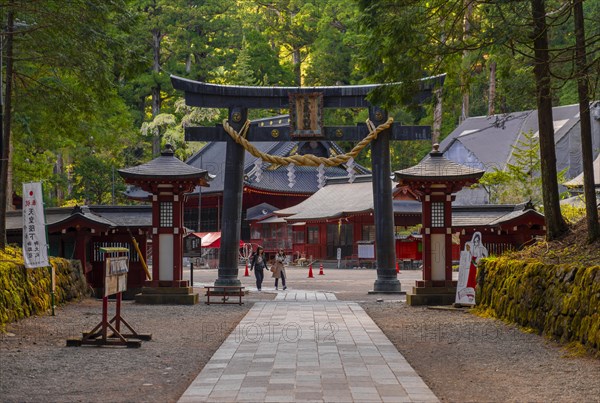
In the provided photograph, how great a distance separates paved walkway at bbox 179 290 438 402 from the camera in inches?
347

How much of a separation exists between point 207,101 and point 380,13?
11.8 meters

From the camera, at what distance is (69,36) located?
16.4 meters

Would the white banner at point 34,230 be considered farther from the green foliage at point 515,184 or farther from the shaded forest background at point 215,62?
the green foliage at point 515,184

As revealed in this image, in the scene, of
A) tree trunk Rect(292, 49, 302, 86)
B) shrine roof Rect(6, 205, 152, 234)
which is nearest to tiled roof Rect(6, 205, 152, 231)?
shrine roof Rect(6, 205, 152, 234)

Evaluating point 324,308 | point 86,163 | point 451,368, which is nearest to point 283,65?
point 86,163

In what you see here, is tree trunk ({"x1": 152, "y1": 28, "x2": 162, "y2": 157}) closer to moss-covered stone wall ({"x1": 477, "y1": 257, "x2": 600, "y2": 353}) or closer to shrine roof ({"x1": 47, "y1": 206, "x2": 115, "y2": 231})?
shrine roof ({"x1": 47, "y1": 206, "x2": 115, "y2": 231})

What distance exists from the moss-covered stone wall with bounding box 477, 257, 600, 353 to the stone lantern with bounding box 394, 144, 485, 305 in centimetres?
364

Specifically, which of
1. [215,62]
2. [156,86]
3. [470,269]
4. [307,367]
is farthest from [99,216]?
[215,62]

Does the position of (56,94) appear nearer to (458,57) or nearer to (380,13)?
(380,13)

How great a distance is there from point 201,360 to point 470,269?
10.1 m

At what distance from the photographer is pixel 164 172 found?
23.6 metres

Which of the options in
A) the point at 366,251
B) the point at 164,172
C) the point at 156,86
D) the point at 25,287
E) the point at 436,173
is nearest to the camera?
the point at 25,287

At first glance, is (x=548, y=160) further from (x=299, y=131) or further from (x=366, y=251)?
(x=366, y=251)

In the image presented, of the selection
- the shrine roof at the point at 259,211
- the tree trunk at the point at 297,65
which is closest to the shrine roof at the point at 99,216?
the shrine roof at the point at 259,211
